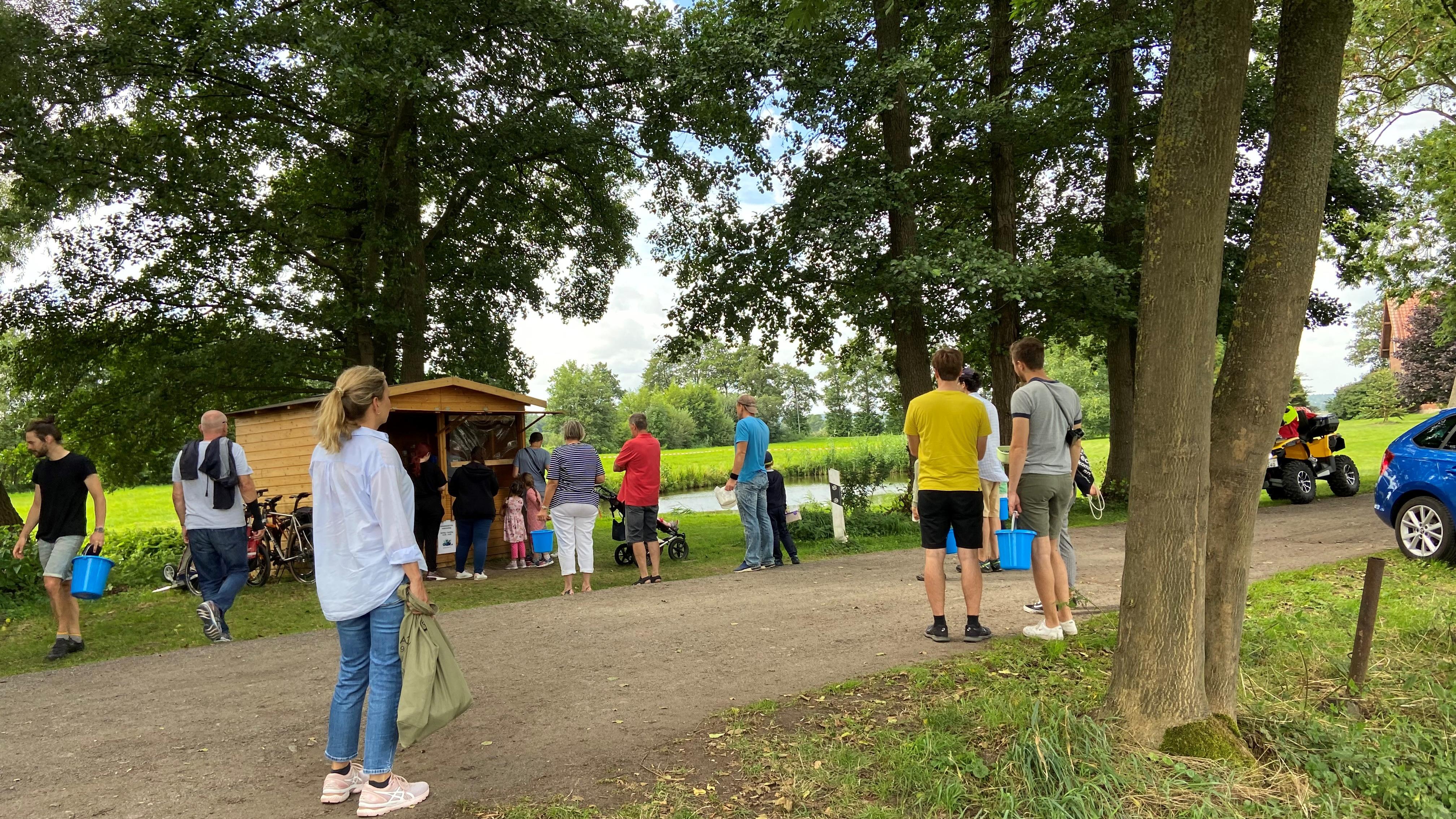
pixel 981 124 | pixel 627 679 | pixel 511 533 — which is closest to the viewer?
pixel 627 679

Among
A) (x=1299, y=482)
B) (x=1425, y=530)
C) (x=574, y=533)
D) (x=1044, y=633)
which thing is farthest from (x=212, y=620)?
(x=1299, y=482)

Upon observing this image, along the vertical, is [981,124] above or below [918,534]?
above

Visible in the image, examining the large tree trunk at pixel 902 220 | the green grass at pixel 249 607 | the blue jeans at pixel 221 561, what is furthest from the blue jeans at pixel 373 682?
the large tree trunk at pixel 902 220

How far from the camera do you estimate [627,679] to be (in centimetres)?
533

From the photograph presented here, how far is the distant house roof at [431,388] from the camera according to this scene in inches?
460

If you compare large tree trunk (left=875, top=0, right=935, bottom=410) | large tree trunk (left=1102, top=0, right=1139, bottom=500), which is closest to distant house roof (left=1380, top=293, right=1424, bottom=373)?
large tree trunk (left=1102, top=0, right=1139, bottom=500)

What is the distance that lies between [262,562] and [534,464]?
3682 mm

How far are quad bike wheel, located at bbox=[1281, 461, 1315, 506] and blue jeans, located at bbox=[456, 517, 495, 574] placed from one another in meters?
13.0

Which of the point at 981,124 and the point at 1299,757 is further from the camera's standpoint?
the point at 981,124

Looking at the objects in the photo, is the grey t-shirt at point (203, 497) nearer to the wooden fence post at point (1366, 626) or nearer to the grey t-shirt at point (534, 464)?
the grey t-shirt at point (534, 464)

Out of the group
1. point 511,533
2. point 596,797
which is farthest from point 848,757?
point 511,533

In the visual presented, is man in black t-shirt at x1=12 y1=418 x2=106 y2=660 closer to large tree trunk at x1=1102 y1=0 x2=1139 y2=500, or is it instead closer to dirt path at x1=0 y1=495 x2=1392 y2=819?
dirt path at x1=0 y1=495 x2=1392 y2=819

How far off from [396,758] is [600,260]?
1627cm

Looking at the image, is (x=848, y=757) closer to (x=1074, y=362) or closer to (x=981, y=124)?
(x=981, y=124)
